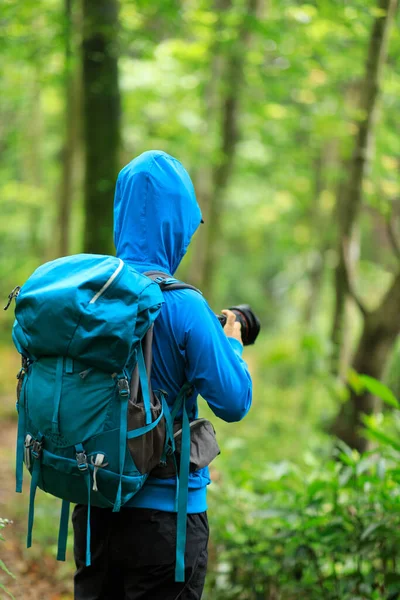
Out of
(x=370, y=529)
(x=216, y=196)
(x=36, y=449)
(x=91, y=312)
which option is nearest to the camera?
(x=91, y=312)

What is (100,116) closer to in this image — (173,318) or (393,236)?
(393,236)

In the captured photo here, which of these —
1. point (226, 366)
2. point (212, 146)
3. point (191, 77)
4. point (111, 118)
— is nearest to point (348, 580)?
point (226, 366)

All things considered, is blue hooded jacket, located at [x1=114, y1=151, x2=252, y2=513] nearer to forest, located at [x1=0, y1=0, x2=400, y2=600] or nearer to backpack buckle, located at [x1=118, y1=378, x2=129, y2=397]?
backpack buckle, located at [x1=118, y1=378, x2=129, y2=397]

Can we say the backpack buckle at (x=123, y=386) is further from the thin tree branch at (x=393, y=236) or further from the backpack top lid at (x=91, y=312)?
the thin tree branch at (x=393, y=236)

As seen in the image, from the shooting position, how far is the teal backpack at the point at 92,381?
1839 mm

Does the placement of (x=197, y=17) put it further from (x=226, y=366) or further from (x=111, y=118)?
(x=226, y=366)

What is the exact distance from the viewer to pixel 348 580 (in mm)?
3367

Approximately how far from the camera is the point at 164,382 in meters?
2.07

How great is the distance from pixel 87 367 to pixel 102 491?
15.7 inches

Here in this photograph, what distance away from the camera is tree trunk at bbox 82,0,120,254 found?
15.7ft

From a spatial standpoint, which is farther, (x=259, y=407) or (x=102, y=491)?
(x=259, y=407)

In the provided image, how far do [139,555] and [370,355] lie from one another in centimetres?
411

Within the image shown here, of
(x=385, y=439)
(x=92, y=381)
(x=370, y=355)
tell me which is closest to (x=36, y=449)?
(x=92, y=381)

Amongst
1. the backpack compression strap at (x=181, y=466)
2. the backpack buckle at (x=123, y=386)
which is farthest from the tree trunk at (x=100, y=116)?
the backpack buckle at (x=123, y=386)
